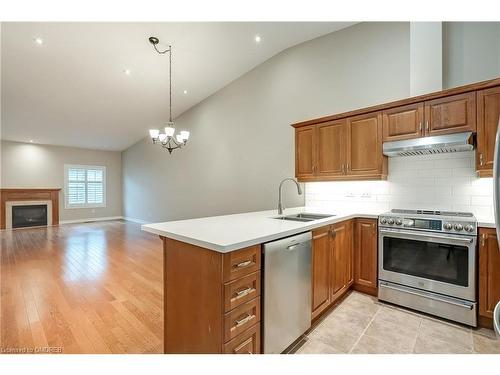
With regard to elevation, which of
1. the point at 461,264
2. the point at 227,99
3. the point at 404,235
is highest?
the point at 227,99

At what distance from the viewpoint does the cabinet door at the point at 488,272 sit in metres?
1.97

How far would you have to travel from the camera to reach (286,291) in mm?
1659

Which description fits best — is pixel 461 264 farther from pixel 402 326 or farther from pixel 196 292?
pixel 196 292

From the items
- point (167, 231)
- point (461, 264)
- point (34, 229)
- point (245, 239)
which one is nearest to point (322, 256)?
point (245, 239)

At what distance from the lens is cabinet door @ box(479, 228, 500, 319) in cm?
197

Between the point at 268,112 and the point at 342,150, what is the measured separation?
1.85 metres

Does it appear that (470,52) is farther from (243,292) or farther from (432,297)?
(243,292)

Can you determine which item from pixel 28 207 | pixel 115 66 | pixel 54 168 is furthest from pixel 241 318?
pixel 54 168

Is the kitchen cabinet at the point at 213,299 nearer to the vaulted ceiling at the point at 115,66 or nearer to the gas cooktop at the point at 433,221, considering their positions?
the gas cooktop at the point at 433,221

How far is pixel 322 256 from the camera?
214 centimetres

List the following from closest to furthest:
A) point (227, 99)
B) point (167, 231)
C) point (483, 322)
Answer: point (167, 231)
point (483, 322)
point (227, 99)

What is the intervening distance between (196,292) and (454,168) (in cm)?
290

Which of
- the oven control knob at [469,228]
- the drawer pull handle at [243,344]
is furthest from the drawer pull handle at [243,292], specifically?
the oven control knob at [469,228]
